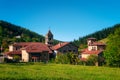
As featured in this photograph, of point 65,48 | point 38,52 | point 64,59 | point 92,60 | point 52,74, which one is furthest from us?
point 65,48

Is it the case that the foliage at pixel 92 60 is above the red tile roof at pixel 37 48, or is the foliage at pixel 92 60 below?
below

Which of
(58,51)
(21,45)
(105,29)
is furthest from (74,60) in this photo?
(105,29)

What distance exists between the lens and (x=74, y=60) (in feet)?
222

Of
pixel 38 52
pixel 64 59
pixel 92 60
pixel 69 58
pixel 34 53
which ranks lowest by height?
pixel 92 60

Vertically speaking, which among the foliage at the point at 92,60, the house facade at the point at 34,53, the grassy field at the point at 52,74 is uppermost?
the house facade at the point at 34,53

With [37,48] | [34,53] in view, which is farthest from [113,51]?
[37,48]

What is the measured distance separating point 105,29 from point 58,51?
112739 millimetres

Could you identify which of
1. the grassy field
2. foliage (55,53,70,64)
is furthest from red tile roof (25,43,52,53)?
the grassy field

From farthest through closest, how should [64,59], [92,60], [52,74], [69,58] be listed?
[64,59] → [92,60] → [69,58] → [52,74]

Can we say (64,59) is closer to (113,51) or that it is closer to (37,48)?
(113,51)

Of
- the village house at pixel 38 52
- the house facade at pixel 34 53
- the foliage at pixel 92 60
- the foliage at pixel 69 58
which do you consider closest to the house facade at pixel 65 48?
the village house at pixel 38 52

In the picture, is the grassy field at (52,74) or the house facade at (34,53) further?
the house facade at (34,53)

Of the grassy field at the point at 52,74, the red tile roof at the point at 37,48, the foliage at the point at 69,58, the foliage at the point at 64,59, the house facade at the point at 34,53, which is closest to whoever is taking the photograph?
the grassy field at the point at 52,74

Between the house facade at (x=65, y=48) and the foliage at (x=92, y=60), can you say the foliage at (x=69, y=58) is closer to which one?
the foliage at (x=92, y=60)
